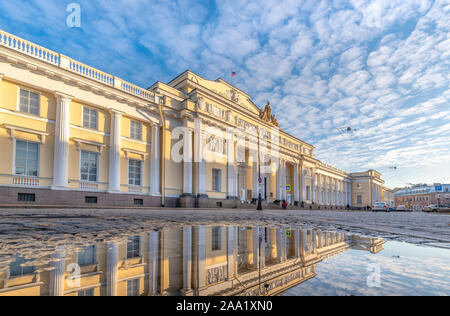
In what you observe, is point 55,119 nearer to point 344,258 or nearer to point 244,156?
point 344,258

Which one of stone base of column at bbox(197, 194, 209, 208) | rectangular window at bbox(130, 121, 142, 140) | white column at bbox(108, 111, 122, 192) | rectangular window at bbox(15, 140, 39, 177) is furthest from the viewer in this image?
stone base of column at bbox(197, 194, 209, 208)

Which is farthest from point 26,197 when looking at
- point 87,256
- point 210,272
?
point 210,272

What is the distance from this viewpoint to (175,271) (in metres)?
1.44

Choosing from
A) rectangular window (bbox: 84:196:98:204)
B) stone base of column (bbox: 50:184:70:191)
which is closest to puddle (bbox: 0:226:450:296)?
stone base of column (bbox: 50:184:70:191)

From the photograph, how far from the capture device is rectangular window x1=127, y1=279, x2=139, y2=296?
1.04 meters

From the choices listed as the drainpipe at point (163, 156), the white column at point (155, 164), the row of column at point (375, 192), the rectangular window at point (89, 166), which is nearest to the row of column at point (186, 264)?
the rectangular window at point (89, 166)

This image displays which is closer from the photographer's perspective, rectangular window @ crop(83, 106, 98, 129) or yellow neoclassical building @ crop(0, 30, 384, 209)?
yellow neoclassical building @ crop(0, 30, 384, 209)

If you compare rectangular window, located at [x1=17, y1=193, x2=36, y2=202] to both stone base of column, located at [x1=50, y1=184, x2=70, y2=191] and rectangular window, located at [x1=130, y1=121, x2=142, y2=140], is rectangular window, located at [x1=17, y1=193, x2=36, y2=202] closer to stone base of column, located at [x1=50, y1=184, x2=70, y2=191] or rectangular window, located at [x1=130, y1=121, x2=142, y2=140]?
stone base of column, located at [x1=50, y1=184, x2=70, y2=191]

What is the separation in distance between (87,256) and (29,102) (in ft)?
56.0

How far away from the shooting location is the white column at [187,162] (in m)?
21.6

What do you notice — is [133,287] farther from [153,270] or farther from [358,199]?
[358,199]

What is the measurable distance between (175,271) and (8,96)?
1745 cm

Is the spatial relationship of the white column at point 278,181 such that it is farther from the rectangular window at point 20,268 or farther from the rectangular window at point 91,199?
the rectangular window at point 20,268

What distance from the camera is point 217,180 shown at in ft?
83.2
